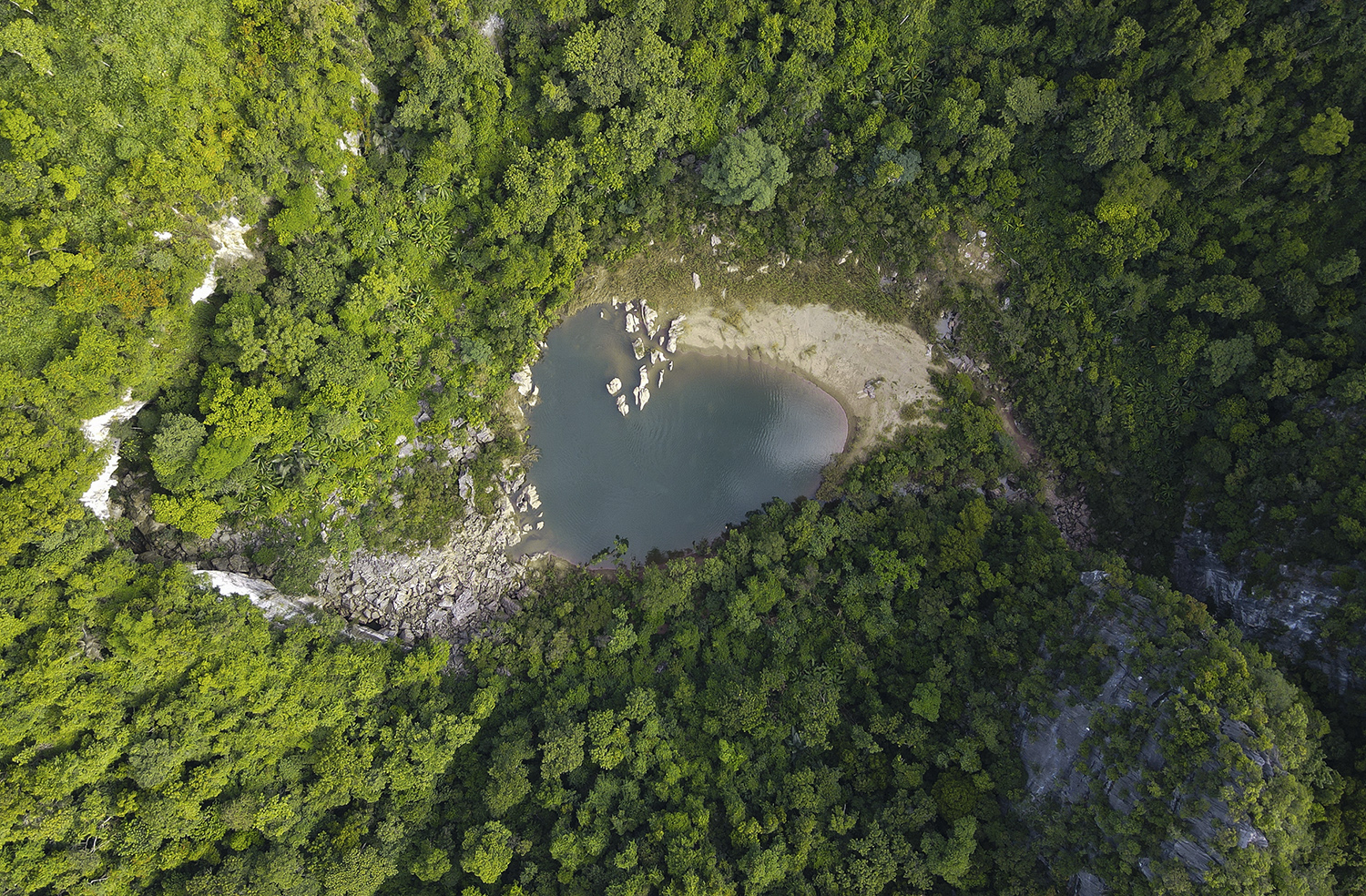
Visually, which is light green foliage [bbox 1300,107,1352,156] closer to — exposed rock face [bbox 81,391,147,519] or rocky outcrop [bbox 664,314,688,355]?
rocky outcrop [bbox 664,314,688,355]

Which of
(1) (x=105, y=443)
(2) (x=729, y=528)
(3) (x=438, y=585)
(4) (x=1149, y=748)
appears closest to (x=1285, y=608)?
(4) (x=1149, y=748)

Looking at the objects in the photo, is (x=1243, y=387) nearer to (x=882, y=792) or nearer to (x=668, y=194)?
(x=882, y=792)

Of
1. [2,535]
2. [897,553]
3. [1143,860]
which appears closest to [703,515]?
[897,553]

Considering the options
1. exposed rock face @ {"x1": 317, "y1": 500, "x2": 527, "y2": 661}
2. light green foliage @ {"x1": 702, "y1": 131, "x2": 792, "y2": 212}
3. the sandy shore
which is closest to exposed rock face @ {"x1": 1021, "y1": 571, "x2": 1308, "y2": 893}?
the sandy shore

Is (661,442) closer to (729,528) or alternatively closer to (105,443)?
(729,528)

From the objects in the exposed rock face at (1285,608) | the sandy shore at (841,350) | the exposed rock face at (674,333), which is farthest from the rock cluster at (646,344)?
the exposed rock face at (1285,608)

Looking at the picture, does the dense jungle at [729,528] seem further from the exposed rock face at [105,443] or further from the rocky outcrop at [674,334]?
the rocky outcrop at [674,334]

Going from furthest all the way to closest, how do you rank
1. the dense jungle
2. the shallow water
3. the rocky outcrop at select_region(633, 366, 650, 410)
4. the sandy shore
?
the rocky outcrop at select_region(633, 366, 650, 410)
the shallow water
the sandy shore
the dense jungle
